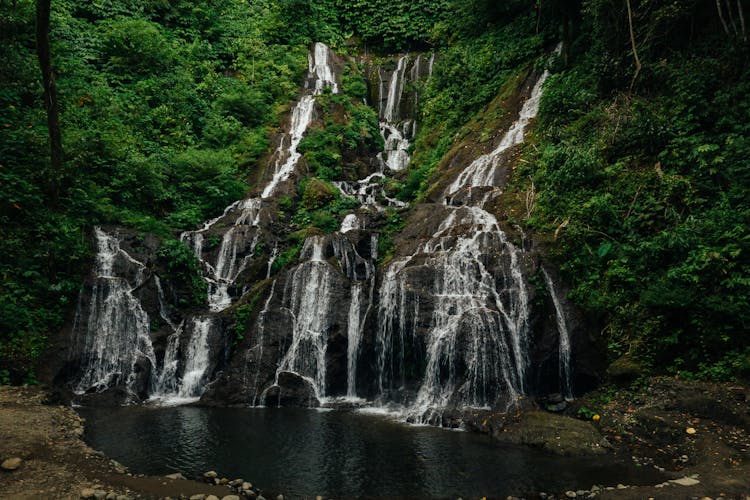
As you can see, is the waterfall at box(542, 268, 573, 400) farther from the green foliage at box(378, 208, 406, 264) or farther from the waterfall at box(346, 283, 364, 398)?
the green foliage at box(378, 208, 406, 264)

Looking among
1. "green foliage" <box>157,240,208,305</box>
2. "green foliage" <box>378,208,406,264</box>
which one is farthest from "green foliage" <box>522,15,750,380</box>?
"green foliage" <box>157,240,208,305</box>

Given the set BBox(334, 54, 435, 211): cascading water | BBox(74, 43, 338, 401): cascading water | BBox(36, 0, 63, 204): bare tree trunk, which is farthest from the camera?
BBox(334, 54, 435, 211): cascading water

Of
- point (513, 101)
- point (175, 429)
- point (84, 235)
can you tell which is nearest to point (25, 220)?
point (84, 235)

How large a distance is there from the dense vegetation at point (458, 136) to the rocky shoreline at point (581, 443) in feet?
3.63

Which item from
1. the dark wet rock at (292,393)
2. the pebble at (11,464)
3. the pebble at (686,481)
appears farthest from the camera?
the dark wet rock at (292,393)

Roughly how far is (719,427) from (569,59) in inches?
672

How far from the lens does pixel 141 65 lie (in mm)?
Result: 24828

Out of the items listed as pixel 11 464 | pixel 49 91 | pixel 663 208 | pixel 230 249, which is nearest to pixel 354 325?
pixel 230 249

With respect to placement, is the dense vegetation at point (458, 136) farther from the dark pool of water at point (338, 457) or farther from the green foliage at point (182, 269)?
the dark pool of water at point (338, 457)

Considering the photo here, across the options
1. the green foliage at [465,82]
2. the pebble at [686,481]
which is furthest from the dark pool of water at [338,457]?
the green foliage at [465,82]

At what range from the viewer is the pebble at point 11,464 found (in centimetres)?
661

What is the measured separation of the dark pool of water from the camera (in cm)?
746

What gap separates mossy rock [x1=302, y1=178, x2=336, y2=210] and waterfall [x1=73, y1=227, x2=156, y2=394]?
888 centimetres

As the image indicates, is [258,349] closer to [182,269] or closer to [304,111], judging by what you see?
[182,269]
